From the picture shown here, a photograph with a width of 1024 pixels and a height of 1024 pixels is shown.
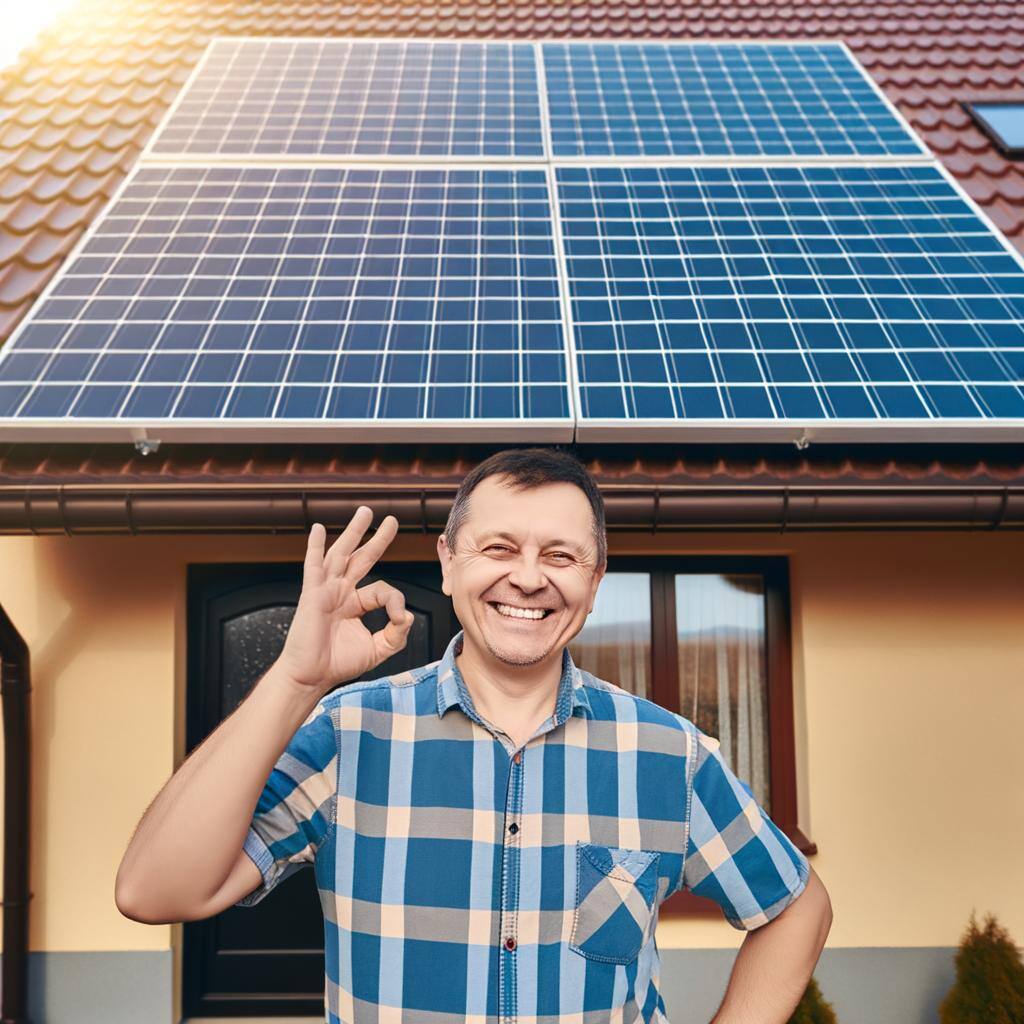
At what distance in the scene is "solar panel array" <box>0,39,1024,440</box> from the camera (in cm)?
374

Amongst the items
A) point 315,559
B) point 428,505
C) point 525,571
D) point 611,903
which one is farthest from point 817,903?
point 428,505

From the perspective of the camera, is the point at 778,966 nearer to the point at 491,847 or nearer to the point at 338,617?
the point at 491,847

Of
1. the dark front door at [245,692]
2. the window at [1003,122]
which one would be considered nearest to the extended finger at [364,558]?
the dark front door at [245,692]

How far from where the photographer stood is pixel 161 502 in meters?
3.89

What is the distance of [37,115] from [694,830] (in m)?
7.51

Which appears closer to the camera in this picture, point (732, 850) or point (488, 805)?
point (488, 805)

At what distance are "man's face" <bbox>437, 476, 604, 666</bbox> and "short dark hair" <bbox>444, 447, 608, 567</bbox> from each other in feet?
0.07

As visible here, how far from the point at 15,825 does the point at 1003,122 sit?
27.7 feet

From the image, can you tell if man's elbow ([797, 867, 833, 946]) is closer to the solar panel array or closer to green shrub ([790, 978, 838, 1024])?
the solar panel array

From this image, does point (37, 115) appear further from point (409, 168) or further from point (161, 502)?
point (161, 502)

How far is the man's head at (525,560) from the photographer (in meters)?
1.71

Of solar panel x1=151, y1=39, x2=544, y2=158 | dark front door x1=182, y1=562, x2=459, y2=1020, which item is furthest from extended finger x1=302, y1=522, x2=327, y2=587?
solar panel x1=151, y1=39, x2=544, y2=158

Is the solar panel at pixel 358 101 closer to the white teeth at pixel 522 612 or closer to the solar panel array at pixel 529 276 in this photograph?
the solar panel array at pixel 529 276

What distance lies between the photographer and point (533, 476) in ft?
5.84
